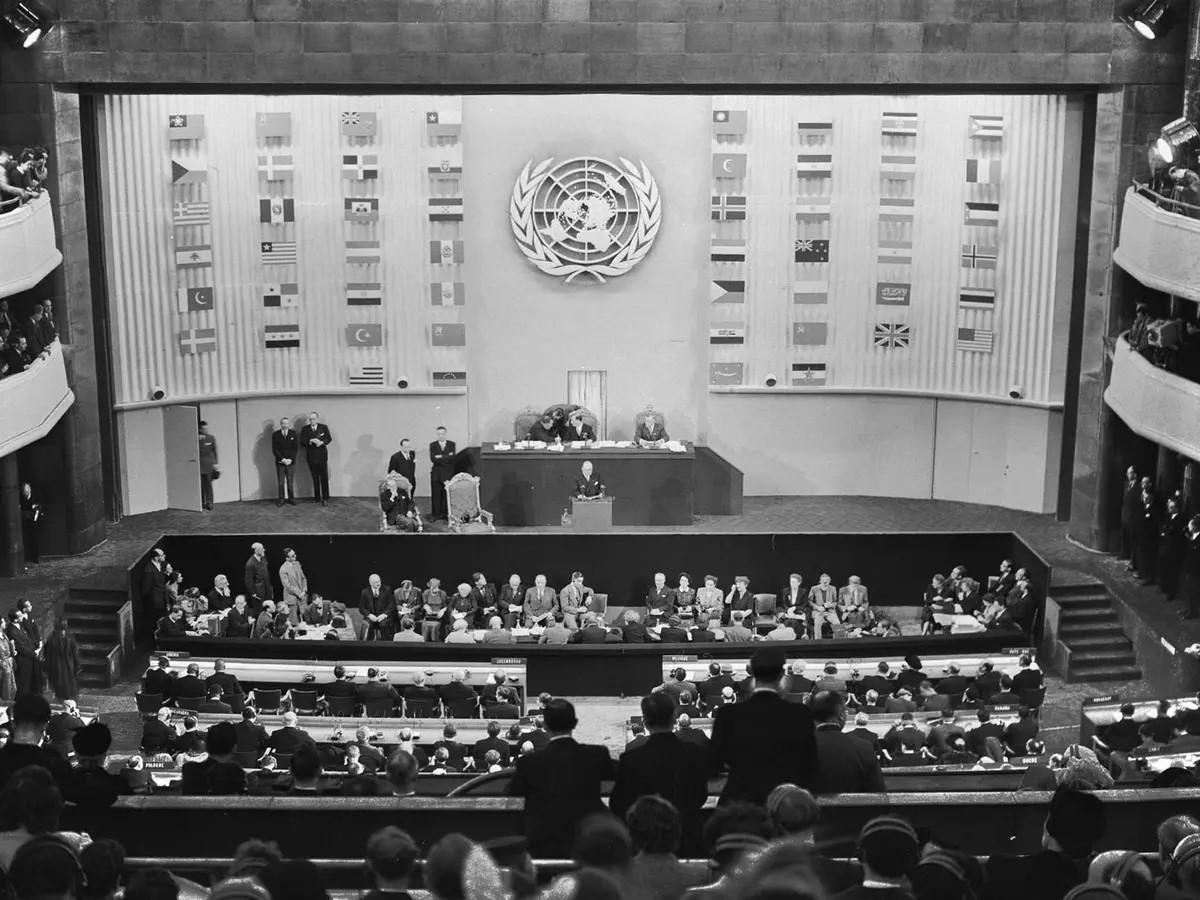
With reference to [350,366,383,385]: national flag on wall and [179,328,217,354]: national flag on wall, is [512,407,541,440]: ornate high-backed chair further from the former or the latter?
[179,328,217,354]: national flag on wall

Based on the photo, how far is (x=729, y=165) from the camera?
84.4 ft

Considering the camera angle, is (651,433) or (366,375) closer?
(651,433)

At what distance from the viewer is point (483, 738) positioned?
1666 cm

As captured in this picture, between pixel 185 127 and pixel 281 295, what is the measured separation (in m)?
2.87

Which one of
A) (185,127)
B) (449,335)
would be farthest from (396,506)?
(185,127)

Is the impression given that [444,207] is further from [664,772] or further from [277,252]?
[664,772]

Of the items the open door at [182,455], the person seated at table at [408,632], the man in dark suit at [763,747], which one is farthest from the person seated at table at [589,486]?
the man in dark suit at [763,747]

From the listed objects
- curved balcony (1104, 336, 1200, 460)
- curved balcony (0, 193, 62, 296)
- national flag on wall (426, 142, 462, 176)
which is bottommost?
curved balcony (1104, 336, 1200, 460)

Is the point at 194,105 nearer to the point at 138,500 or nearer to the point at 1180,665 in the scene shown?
the point at 138,500

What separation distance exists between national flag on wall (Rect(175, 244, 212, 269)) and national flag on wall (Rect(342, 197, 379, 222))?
Answer: 6.95 ft

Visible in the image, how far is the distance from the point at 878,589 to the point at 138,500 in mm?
11082

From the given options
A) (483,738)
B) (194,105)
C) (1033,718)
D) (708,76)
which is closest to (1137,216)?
(708,76)

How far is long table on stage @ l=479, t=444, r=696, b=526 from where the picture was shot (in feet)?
80.8

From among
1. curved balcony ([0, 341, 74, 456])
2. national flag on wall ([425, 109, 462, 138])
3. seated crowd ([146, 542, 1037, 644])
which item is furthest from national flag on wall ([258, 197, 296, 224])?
seated crowd ([146, 542, 1037, 644])
